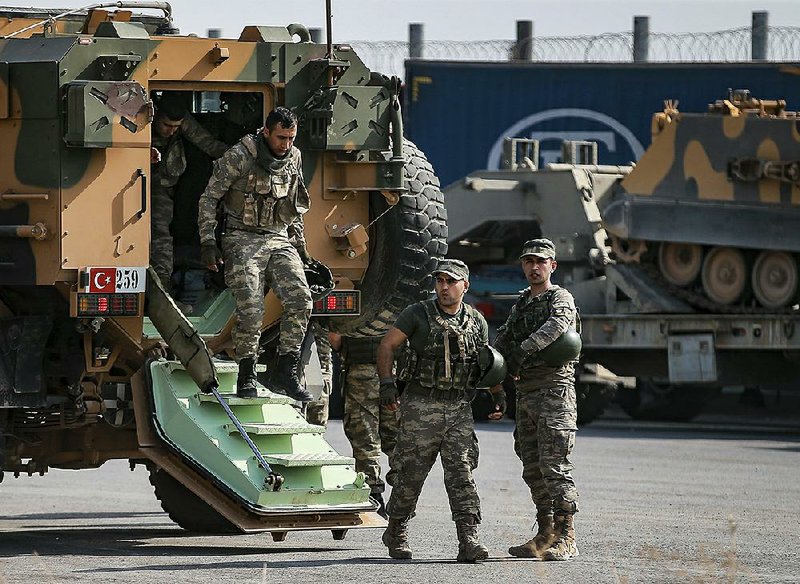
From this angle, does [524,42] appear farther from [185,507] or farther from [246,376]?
[246,376]

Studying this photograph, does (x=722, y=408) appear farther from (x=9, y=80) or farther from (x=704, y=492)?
(x=9, y=80)

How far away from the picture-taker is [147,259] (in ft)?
35.4

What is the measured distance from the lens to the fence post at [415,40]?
30.5m

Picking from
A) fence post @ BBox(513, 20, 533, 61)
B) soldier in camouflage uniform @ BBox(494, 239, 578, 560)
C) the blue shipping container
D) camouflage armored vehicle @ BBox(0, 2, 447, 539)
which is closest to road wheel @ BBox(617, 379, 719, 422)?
the blue shipping container

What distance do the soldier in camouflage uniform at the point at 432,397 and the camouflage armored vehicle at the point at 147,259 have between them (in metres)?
0.24

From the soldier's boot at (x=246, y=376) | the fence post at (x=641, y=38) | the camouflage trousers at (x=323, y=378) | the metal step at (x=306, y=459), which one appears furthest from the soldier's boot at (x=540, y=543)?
the fence post at (x=641, y=38)

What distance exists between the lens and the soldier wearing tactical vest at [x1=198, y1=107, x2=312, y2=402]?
10805mm

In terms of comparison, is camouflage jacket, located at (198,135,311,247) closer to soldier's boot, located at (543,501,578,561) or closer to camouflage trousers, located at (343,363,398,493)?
camouflage trousers, located at (343,363,398,493)

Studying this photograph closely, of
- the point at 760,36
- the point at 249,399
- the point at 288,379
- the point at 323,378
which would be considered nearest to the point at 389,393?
the point at 249,399

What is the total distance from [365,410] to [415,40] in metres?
19.0

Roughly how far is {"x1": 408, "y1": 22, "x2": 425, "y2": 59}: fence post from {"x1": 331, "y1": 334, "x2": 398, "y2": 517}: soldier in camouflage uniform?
18.4 m

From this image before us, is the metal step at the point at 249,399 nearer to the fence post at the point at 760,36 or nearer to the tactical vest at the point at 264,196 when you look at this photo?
the tactical vest at the point at 264,196

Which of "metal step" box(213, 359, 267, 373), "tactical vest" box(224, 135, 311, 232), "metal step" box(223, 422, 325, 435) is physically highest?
"tactical vest" box(224, 135, 311, 232)

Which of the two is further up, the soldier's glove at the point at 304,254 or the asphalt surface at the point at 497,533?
the soldier's glove at the point at 304,254
